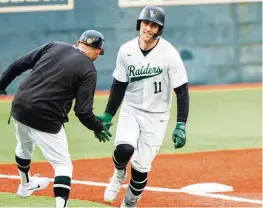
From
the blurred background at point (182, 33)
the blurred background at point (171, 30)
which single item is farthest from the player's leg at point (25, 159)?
the blurred background at point (171, 30)

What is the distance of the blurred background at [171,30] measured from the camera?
16141mm

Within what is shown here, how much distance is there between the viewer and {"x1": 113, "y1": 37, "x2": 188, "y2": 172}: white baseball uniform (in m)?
7.36

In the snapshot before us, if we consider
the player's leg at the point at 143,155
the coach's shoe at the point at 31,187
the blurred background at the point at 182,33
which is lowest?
the blurred background at the point at 182,33

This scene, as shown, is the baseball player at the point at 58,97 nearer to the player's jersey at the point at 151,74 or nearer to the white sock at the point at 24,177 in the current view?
the player's jersey at the point at 151,74

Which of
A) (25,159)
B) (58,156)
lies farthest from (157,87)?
(25,159)

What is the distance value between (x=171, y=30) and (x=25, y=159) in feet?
30.6

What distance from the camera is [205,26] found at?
16625 mm

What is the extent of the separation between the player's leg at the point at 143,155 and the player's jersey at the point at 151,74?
135 millimetres

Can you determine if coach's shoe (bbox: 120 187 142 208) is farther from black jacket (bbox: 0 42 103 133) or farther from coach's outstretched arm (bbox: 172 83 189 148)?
black jacket (bbox: 0 42 103 133)

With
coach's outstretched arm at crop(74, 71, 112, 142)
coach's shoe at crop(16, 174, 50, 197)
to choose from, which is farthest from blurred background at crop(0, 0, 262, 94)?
coach's outstretched arm at crop(74, 71, 112, 142)

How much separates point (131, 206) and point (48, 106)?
1378mm

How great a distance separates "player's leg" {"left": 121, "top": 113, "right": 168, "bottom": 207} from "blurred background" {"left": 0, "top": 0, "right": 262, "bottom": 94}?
8.64 metres

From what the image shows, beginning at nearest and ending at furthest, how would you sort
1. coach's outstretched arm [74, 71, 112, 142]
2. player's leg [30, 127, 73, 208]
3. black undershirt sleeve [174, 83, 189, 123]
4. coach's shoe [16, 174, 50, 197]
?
coach's outstretched arm [74, 71, 112, 142]
player's leg [30, 127, 73, 208]
black undershirt sleeve [174, 83, 189, 123]
coach's shoe [16, 174, 50, 197]

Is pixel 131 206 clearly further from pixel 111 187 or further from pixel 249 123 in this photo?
pixel 249 123
